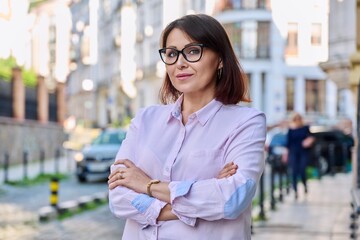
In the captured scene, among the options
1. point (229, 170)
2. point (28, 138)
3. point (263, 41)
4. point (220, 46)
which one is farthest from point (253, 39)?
point (229, 170)

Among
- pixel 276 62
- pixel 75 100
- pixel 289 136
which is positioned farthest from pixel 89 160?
pixel 75 100

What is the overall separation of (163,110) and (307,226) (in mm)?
7625

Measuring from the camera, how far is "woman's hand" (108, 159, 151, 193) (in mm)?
2711

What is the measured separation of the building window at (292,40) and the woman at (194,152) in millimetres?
46770

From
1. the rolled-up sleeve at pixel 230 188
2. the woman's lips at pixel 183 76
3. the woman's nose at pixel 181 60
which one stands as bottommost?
the rolled-up sleeve at pixel 230 188

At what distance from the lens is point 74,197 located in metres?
16.5

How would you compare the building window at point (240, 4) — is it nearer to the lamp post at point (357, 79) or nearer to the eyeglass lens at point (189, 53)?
the lamp post at point (357, 79)

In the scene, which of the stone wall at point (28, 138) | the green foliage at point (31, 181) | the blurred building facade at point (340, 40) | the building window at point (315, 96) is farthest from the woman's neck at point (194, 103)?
the building window at point (315, 96)

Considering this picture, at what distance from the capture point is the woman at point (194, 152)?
256 centimetres

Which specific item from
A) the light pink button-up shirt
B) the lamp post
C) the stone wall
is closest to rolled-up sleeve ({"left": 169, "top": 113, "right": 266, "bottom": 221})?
the light pink button-up shirt

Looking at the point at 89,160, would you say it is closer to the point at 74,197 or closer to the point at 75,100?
the point at 74,197

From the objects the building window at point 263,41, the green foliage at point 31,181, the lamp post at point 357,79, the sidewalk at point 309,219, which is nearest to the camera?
the lamp post at point 357,79

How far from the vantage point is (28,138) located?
3166 cm

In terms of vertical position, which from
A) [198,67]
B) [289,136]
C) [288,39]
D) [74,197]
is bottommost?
[74,197]
